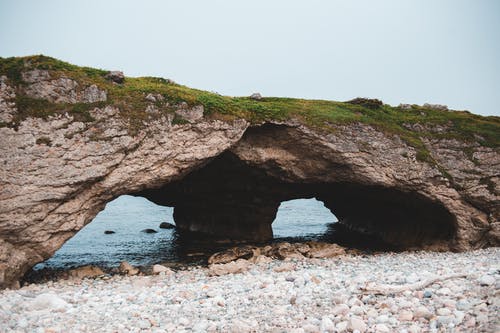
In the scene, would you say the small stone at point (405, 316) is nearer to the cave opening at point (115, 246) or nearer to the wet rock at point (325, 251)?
the wet rock at point (325, 251)

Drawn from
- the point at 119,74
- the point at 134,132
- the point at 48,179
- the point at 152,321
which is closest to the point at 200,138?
the point at 134,132

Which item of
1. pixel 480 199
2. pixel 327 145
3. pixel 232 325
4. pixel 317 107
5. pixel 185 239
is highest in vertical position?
pixel 317 107

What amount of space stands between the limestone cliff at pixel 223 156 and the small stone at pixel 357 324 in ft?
36.2

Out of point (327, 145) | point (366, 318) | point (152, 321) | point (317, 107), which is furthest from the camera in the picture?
point (317, 107)

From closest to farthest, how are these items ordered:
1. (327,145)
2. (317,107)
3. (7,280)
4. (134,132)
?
(7,280)
(134,132)
(327,145)
(317,107)

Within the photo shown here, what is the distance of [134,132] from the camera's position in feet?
51.0

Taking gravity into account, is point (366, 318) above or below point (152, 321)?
above

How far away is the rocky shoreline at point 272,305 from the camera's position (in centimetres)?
751

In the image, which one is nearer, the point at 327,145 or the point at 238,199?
the point at 327,145

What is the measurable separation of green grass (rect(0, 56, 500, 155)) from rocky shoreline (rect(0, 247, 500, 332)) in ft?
23.5

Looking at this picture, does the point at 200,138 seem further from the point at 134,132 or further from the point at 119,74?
the point at 119,74

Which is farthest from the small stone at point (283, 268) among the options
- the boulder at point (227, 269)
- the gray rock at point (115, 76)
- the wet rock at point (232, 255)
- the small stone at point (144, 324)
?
the gray rock at point (115, 76)

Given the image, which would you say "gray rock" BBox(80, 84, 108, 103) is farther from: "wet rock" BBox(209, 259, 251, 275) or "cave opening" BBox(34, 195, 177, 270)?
"wet rock" BBox(209, 259, 251, 275)

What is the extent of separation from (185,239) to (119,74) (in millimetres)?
13737
